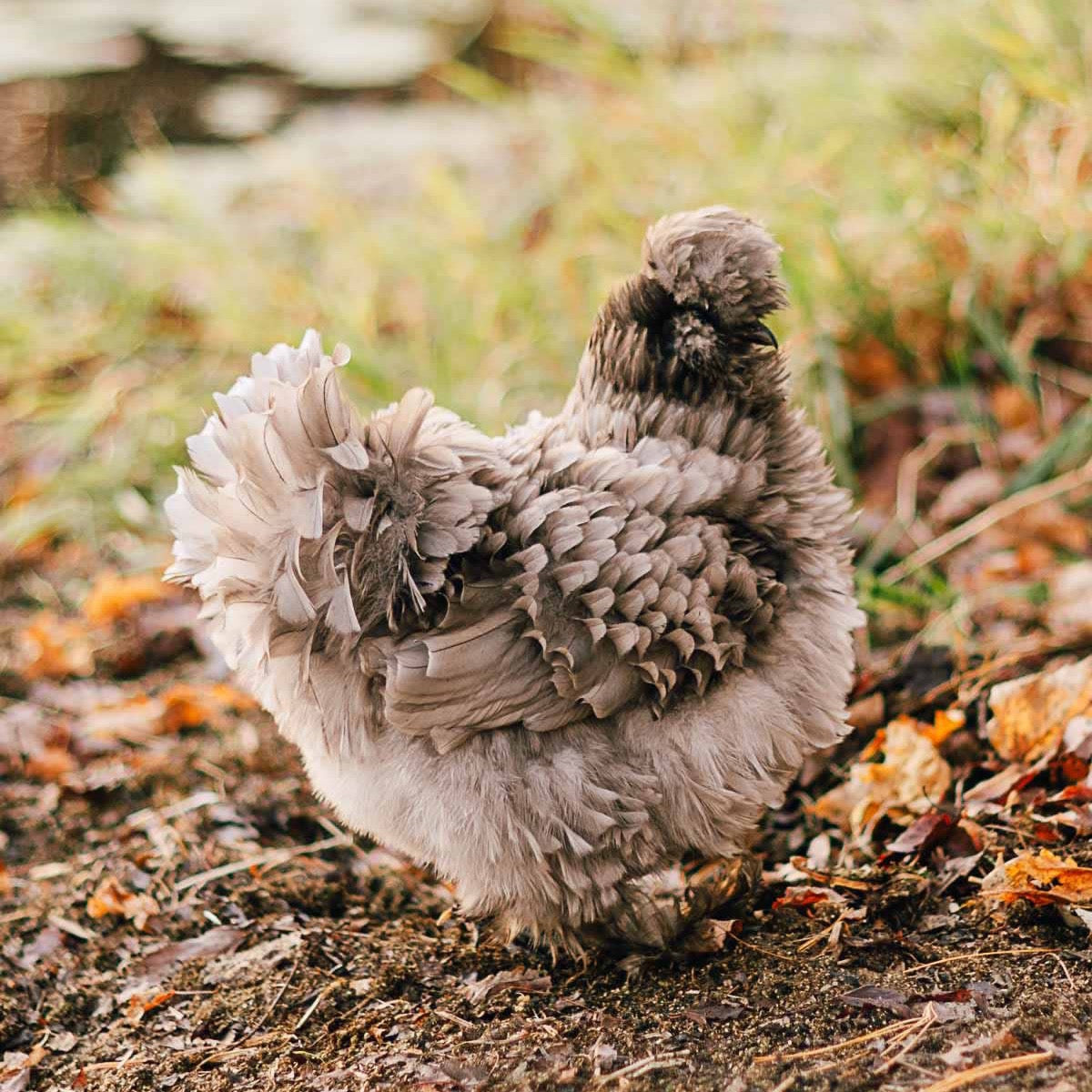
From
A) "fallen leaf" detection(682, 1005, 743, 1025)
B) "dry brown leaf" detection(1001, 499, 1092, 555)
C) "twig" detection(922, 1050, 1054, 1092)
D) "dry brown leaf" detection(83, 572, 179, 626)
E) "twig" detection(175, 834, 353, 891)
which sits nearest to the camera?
"twig" detection(922, 1050, 1054, 1092)

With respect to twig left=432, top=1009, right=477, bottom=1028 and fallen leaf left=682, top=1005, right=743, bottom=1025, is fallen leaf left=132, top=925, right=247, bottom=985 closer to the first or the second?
twig left=432, top=1009, right=477, bottom=1028

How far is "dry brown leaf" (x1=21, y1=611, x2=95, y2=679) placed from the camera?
4320 millimetres

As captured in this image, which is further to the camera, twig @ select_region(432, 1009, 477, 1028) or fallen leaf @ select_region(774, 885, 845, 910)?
fallen leaf @ select_region(774, 885, 845, 910)

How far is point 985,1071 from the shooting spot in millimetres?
1901

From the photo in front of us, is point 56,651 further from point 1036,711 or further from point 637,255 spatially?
point 1036,711

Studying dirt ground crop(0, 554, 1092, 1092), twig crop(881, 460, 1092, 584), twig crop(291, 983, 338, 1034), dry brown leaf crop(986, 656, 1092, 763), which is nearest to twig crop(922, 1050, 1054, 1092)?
dirt ground crop(0, 554, 1092, 1092)

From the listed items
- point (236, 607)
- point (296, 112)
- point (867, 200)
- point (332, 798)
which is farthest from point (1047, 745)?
point (296, 112)

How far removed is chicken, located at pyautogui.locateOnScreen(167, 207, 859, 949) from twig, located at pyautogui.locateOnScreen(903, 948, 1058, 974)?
386mm

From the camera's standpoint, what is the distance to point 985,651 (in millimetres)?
3375

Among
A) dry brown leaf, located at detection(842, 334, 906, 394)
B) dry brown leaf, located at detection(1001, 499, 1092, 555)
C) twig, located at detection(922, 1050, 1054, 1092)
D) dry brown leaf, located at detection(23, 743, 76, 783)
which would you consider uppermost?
dry brown leaf, located at detection(842, 334, 906, 394)

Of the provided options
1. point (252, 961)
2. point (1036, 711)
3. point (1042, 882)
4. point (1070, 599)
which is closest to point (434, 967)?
point (252, 961)

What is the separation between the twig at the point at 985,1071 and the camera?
1883 millimetres

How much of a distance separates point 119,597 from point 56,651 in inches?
13.5

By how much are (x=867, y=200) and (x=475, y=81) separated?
3114 millimetres
